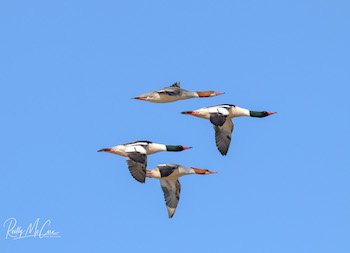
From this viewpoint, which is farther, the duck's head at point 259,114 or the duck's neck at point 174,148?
the duck's head at point 259,114

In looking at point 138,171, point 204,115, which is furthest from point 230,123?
point 138,171

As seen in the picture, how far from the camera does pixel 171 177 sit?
9150 cm

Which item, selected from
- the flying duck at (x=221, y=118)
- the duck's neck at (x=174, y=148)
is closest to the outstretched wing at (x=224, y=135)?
the flying duck at (x=221, y=118)

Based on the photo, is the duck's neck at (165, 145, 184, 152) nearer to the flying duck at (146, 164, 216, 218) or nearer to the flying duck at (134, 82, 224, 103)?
the flying duck at (146, 164, 216, 218)

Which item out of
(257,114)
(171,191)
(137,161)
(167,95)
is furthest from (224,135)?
(137,161)

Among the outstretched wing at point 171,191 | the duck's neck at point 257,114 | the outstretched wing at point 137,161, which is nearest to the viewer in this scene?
the outstretched wing at point 137,161

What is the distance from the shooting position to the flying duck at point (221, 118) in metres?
88.2

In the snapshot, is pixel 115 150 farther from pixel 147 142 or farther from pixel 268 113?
pixel 268 113

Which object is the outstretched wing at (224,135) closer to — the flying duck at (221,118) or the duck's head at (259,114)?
the flying duck at (221,118)

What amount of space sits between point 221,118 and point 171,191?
5.93 meters

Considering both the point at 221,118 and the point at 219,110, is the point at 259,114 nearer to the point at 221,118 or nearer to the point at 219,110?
the point at 219,110

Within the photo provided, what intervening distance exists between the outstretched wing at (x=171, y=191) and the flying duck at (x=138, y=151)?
2753 millimetres

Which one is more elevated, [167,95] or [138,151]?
[167,95]

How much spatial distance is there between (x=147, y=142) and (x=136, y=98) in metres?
2.36
